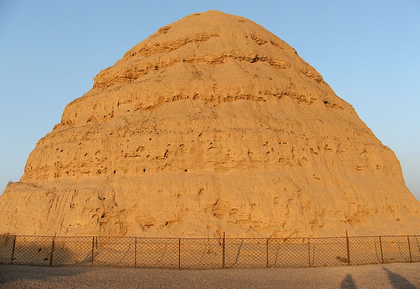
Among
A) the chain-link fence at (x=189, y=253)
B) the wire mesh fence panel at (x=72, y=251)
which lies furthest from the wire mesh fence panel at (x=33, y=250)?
the wire mesh fence panel at (x=72, y=251)

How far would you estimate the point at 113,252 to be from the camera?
18156mm

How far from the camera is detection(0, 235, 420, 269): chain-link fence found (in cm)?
1719

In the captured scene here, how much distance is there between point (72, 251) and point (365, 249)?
1502cm

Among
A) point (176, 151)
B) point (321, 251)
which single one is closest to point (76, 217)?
point (176, 151)

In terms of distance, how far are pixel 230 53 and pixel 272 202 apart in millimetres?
12255

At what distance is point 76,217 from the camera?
1953 centimetres

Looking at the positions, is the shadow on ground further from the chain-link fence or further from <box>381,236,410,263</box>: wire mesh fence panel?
<box>381,236,410,263</box>: wire mesh fence panel

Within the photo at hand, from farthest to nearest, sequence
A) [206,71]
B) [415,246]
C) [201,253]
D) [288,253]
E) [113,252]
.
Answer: [206,71] → [415,246] → [288,253] → [113,252] → [201,253]

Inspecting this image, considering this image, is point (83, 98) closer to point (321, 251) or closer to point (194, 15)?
point (194, 15)

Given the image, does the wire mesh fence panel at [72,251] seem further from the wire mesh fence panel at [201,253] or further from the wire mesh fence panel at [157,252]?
the wire mesh fence panel at [201,253]

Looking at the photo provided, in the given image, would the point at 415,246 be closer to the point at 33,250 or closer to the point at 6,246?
the point at 33,250

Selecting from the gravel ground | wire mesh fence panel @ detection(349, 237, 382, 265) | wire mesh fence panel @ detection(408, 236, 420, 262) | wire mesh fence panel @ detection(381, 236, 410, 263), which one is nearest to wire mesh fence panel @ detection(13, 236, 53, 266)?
the gravel ground

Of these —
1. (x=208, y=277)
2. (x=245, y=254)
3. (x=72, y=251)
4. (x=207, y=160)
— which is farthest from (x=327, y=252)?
(x=72, y=251)

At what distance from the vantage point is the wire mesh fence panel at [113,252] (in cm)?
1712
